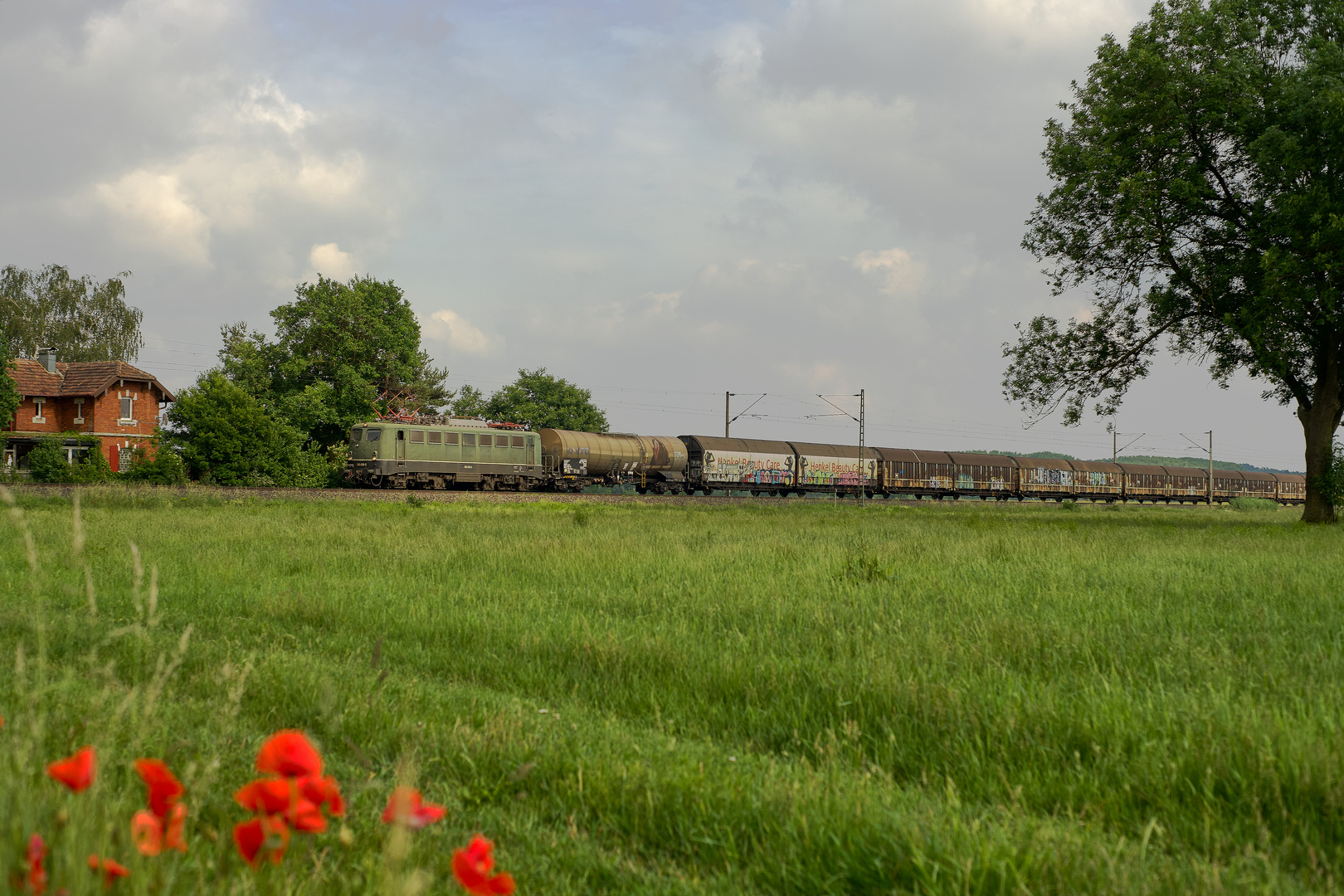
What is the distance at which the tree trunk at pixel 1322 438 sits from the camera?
23.3 meters

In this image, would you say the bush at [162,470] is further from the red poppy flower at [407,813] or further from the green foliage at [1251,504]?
the green foliage at [1251,504]

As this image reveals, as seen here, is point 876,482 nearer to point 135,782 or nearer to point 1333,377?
point 1333,377

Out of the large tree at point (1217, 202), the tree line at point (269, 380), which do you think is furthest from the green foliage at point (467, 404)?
the large tree at point (1217, 202)

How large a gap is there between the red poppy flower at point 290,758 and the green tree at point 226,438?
4419 centimetres

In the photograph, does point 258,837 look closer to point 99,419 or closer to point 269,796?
point 269,796

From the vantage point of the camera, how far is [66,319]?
5997cm

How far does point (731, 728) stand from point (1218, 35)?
2611 centimetres

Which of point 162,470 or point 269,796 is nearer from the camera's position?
point 269,796

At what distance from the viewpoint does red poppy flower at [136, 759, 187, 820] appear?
1.51 metres

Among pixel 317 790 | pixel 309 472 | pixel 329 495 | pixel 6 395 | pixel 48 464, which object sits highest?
pixel 6 395

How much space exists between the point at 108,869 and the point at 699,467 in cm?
4757

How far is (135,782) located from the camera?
126 inches

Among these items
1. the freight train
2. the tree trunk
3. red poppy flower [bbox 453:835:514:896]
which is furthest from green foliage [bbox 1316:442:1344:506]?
red poppy flower [bbox 453:835:514:896]

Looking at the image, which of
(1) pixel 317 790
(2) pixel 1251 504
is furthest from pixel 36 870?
(2) pixel 1251 504
